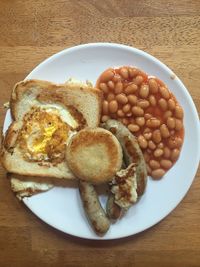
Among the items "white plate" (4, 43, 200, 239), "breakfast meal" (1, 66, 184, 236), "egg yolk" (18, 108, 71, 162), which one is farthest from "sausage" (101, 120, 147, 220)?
"egg yolk" (18, 108, 71, 162)

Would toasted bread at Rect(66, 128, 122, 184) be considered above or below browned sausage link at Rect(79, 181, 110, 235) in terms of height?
above

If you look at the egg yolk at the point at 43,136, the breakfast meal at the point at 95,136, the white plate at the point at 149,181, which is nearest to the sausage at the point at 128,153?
the breakfast meal at the point at 95,136

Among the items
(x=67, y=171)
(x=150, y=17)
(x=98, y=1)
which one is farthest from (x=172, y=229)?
(x=98, y=1)

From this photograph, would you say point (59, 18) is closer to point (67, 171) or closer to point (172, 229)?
point (67, 171)

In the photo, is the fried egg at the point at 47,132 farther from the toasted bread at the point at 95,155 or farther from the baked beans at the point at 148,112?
the baked beans at the point at 148,112

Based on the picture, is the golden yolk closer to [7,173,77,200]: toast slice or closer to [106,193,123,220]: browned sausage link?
[7,173,77,200]: toast slice

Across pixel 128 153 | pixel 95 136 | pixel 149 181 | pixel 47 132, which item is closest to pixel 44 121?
pixel 47 132

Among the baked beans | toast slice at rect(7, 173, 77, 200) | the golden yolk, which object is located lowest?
toast slice at rect(7, 173, 77, 200)
